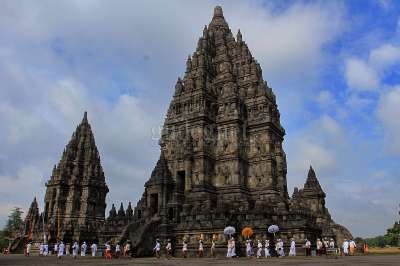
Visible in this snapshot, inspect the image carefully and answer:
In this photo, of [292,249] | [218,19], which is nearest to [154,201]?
[292,249]

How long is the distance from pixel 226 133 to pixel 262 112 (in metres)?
5.06

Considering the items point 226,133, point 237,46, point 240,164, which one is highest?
point 237,46

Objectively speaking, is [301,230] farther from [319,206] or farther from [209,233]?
[319,206]

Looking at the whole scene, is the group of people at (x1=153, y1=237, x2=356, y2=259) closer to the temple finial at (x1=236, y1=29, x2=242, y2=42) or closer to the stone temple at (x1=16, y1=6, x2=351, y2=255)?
the stone temple at (x1=16, y1=6, x2=351, y2=255)

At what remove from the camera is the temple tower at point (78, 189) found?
5934cm

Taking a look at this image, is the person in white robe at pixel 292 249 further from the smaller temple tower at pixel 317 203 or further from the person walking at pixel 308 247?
the smaller temple tower at pixel 317 203

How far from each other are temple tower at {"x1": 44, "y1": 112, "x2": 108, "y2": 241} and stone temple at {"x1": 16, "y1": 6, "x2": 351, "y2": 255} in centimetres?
201

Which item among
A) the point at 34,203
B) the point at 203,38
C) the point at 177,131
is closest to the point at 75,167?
the point at 34,203

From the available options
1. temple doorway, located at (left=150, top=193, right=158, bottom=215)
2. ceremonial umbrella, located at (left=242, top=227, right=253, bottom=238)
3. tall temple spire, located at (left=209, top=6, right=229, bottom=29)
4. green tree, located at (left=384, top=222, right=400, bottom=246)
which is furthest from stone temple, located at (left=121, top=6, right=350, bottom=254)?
green tree, located at (left=384, top=222, right=400, bottom=246)

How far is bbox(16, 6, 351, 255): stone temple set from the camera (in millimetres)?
33594

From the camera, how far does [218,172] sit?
4344cm

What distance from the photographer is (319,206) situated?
4975 centimetres

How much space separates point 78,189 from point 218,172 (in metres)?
29.2

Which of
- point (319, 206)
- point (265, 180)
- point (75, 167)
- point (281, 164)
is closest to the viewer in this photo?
point (265, 180)
